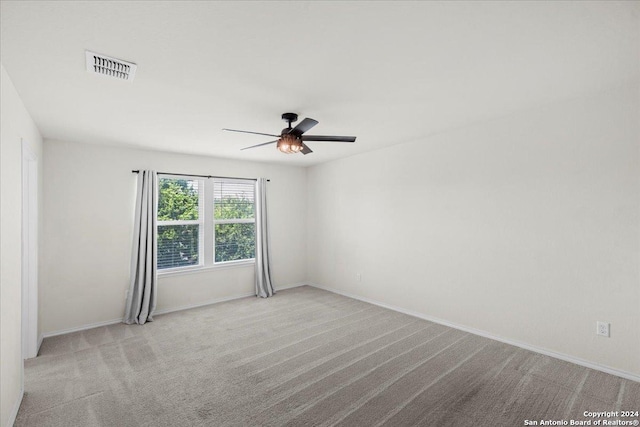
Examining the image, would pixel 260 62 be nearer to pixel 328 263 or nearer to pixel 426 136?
pixel 426 136

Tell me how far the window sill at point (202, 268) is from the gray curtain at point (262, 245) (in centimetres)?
22

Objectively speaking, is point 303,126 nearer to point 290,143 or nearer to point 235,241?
point 290,143

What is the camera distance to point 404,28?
68.1 inches

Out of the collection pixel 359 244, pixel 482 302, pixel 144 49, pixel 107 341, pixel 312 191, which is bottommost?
pixel 107 341

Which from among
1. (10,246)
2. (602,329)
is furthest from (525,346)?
(10,246)

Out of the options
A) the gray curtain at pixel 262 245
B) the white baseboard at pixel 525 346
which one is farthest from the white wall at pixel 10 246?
the white baseboard at pixel 525 346

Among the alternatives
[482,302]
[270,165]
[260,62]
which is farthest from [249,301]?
[260,62]

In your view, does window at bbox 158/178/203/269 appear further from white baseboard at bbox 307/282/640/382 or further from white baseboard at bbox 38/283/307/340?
white baseboard at bbox 307/282/640/382

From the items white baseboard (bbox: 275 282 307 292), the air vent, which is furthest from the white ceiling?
white baseboard (bbox: 275 282 307 292)

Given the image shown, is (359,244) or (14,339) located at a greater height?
(359,244)

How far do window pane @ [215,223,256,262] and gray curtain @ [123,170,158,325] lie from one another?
1071 mm

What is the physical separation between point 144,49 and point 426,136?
3334mm

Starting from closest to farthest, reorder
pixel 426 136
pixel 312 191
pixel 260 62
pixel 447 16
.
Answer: pixel 447 16, pixel 260 62, pixel 426 136, pixel 312 191

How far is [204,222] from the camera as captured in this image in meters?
5.12
